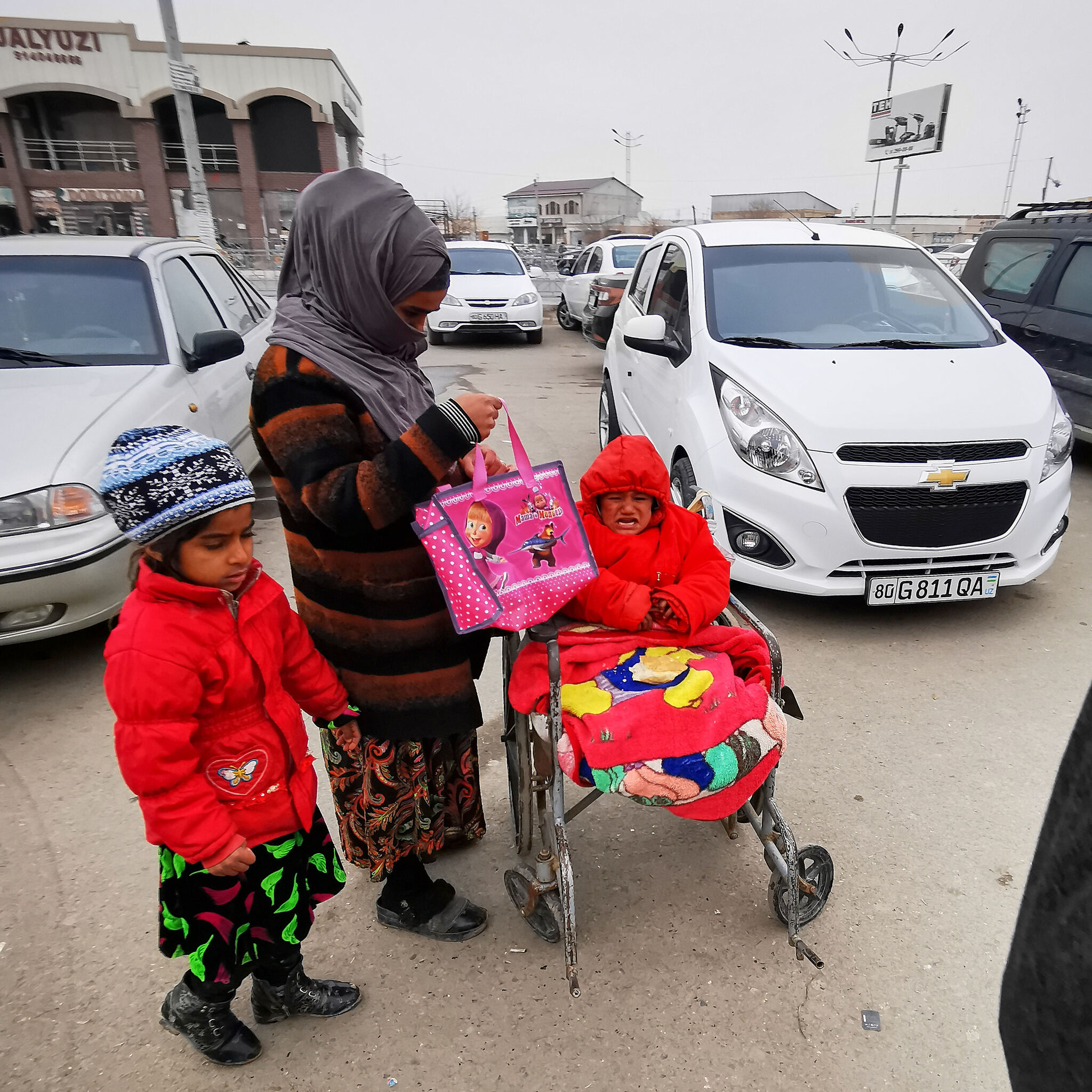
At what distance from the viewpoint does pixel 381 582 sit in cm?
172

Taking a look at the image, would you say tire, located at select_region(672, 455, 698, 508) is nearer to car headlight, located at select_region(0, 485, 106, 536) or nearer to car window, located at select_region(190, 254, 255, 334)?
car headlight, located at select_region(0, 485, 106, 536)

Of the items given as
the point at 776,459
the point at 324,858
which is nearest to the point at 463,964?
the point at 324,858

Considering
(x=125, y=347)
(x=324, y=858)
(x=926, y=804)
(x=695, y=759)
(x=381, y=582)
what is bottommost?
(x=926, y=804)

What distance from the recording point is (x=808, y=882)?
208cm

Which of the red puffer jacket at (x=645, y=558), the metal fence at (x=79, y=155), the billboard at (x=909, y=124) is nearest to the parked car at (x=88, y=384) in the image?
the red puffer jacket at (x=645, y=558)

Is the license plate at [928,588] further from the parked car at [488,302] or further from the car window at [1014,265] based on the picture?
the parked car at [488,302]

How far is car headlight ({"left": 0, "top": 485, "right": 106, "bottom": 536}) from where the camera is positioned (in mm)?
2967

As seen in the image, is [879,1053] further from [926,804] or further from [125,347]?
[125,347]

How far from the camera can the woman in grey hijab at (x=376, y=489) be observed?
1507mm

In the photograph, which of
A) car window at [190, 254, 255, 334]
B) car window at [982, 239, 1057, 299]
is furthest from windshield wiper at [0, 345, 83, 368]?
car window at [982, 239, 1057, 299]

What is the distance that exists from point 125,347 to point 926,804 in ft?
14.2

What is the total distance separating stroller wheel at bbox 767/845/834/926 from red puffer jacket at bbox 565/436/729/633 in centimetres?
71

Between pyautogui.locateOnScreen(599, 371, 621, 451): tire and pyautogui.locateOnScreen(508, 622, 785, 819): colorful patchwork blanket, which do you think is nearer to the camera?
pyautogui.locateOnScreen(508, 622, 785, 819): colorful patchwork blanket

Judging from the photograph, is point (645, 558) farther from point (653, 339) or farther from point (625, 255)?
point (625, 255)
